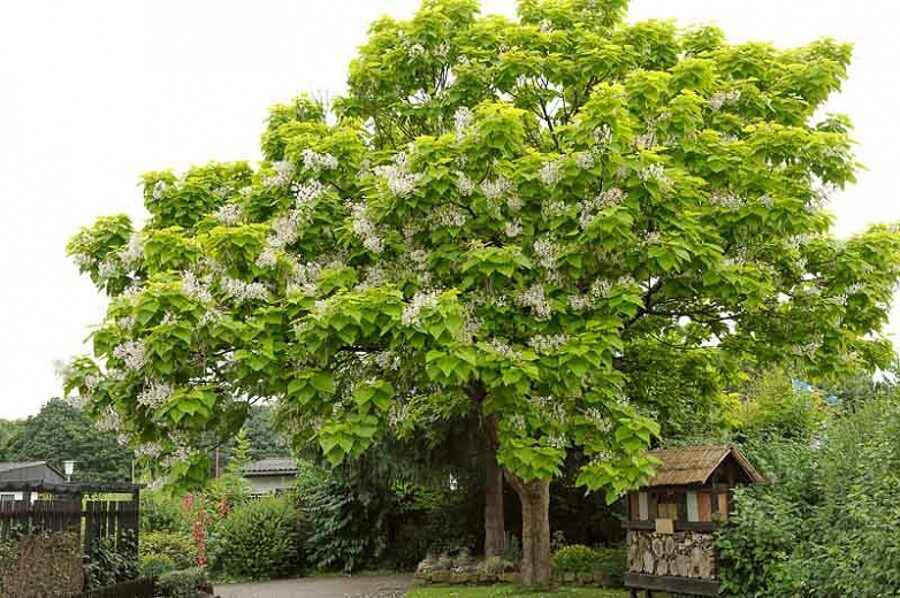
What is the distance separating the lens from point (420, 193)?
10289 mm

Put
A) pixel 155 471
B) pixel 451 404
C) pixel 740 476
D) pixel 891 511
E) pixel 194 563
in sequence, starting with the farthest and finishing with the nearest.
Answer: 1. pixel 194 563
2. pixel 451 404
3. pixel 740 476
4. pixel 155 471
5. pixel 891 511

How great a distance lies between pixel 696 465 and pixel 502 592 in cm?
576

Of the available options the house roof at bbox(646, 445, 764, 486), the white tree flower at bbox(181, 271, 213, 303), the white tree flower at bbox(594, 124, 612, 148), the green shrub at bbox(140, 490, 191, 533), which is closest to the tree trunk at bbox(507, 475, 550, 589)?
the house roof at bbox(646, 445, 764, 486)

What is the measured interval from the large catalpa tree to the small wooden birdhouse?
173 cm

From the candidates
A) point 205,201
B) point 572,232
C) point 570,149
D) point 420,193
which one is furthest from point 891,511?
point 205,201

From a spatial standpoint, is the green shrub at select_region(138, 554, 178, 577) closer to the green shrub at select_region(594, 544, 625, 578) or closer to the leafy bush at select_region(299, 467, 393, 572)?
the leafy bush at select_region(299, 467, 393, 572)

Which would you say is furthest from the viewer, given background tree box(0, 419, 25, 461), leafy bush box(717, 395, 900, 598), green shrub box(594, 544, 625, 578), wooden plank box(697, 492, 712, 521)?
background tree box(0, 419, 25, 461)

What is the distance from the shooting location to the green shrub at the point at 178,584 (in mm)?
16469

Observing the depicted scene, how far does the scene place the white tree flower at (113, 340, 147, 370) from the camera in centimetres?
1004

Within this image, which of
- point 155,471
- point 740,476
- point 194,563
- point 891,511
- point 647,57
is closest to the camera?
point 891,511

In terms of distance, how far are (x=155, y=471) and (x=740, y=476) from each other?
7.86m

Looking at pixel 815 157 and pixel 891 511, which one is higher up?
pixel 815 157

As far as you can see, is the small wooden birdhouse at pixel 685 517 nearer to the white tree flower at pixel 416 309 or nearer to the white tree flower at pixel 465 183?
the white tree flower at pixel 416 309

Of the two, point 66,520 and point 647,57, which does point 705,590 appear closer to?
point 647,57
